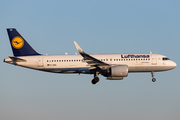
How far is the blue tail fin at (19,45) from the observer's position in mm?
53531

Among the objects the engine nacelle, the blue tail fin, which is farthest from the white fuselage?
the engine nacelle

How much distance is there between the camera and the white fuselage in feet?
168

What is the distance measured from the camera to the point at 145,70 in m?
51.9

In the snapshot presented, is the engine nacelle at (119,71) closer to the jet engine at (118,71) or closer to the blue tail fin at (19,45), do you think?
the jet engine at (118,71)

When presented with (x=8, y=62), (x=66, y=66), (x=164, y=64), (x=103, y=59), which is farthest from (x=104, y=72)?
(x=8, y=62)

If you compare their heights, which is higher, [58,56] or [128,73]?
[58,56]

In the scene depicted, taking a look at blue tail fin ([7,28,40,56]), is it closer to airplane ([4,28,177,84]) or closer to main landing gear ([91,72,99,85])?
airplane ([4,28,177,84])

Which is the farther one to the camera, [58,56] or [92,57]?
[58,56]

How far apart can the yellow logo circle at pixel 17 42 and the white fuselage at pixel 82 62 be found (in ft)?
9.21

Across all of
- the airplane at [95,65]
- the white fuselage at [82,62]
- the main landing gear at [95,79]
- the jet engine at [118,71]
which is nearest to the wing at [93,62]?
the airplane at [95,65]

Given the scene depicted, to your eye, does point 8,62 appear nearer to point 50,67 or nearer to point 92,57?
point 50,67

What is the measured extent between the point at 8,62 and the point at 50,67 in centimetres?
702

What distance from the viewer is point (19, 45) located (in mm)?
54000

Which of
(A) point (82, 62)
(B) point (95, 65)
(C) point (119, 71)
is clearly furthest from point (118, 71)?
(A) point (82, 62)
